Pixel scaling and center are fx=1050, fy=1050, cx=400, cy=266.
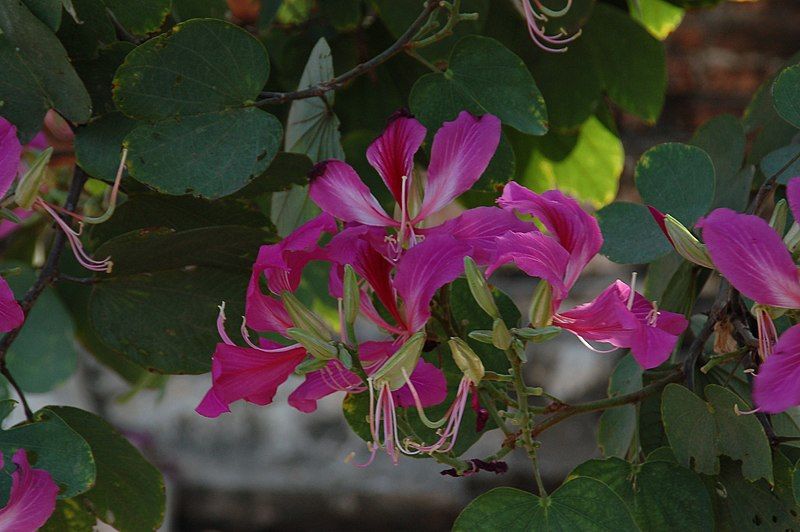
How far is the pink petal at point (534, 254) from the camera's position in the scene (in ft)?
1.53

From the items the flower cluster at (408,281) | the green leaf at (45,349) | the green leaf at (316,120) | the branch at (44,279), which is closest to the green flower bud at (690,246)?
the flower cluster at (408,281)

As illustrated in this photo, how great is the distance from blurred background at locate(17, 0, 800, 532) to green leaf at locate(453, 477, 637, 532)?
144cm

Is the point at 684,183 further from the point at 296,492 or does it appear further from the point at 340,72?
the point at 296,492

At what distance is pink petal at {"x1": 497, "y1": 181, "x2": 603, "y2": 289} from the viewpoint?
48cm

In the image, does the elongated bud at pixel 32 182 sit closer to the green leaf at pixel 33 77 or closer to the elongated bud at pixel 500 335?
the green leaf at pixel 33 77

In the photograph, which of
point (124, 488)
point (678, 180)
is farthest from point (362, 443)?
point (678, 180)

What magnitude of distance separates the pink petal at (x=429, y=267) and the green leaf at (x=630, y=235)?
0.15 metres

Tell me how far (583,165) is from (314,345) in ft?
1.67

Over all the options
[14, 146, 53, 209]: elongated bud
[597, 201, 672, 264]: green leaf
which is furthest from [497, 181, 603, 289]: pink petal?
[14, 146, 53, 209]: elongated bud

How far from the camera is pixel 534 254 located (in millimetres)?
469

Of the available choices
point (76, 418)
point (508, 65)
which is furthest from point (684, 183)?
point (76, 418)

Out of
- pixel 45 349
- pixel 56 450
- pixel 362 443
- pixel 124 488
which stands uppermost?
pixel 56 450

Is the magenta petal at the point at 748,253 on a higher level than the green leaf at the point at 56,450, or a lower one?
higher

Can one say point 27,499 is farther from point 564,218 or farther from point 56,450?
point 564,218
